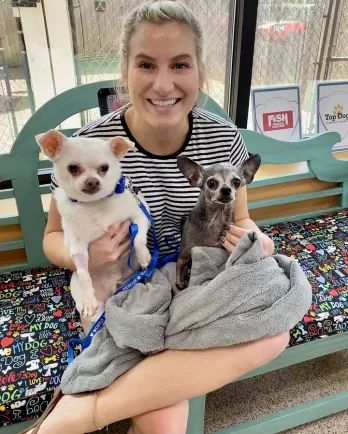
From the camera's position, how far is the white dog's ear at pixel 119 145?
0.94m

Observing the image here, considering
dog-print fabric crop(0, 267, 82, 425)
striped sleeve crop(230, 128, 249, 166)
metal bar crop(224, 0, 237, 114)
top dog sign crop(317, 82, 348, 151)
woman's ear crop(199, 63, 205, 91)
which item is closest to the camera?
dog-print fabric crop(0, 267, 82, 425)

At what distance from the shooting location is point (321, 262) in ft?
4.88

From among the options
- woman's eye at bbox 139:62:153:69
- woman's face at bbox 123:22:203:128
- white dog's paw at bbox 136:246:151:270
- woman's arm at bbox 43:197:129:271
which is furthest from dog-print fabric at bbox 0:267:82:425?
woman's eye at bbox 139:62:153:69

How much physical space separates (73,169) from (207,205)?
0.35 meters

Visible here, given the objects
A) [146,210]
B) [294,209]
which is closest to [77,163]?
[146,210]

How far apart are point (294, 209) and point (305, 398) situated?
89 centimetres

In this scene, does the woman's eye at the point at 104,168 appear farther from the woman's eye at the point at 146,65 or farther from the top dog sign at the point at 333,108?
the top dog sign at the point at 333,108

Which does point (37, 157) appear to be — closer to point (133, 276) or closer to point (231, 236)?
point (133, 276)

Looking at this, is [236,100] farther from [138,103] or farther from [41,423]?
[41,423]

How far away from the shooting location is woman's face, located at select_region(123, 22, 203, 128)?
97cm

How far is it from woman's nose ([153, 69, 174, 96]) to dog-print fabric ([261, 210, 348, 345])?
0.83 metres

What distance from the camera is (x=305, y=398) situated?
148 cm

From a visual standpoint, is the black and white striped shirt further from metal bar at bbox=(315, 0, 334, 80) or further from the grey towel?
metal bar at bbox=(315, 0, 334, 80)

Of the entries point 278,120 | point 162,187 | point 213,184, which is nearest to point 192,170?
point 213,184
